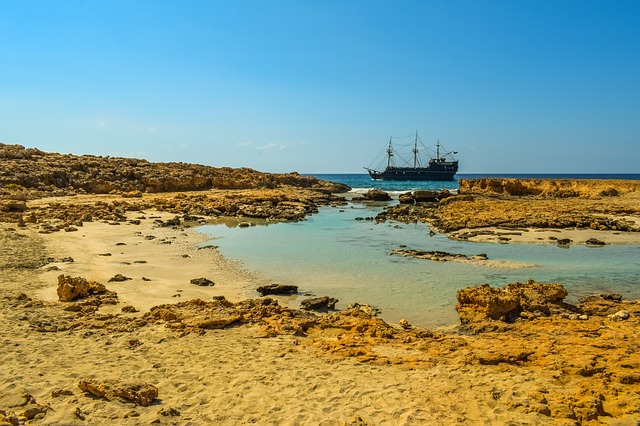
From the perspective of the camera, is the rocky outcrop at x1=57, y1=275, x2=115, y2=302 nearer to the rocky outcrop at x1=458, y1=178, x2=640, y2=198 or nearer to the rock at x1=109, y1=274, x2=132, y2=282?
the rock at x1=109, y1=274, x2=132, y2=282

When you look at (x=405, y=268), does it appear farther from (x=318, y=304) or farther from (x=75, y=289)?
(x=75, y=289)

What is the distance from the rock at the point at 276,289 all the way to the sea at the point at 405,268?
28 centimetres

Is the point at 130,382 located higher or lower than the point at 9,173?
lower

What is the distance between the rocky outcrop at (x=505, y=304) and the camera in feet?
27.6

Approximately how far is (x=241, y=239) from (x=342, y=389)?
1480cm

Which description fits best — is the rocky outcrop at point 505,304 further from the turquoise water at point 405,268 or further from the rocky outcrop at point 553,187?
the rocky outcrop at point 553,187

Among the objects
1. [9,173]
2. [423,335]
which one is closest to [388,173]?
[9,173]

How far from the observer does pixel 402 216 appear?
29969 millimetres

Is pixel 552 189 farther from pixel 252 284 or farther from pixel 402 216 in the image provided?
pixel 252 284

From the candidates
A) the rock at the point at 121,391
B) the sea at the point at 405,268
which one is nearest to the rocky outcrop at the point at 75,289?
the sea at the point at 405,268

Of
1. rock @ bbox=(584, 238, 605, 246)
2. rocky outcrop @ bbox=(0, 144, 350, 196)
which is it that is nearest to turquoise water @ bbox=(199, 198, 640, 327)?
rock @ bbox=(584, 238, 605, 246)

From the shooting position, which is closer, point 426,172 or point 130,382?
point 130,382

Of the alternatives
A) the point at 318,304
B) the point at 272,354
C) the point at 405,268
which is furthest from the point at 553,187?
the point at 272,354

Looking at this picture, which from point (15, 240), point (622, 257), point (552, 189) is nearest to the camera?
point (15, 240)
